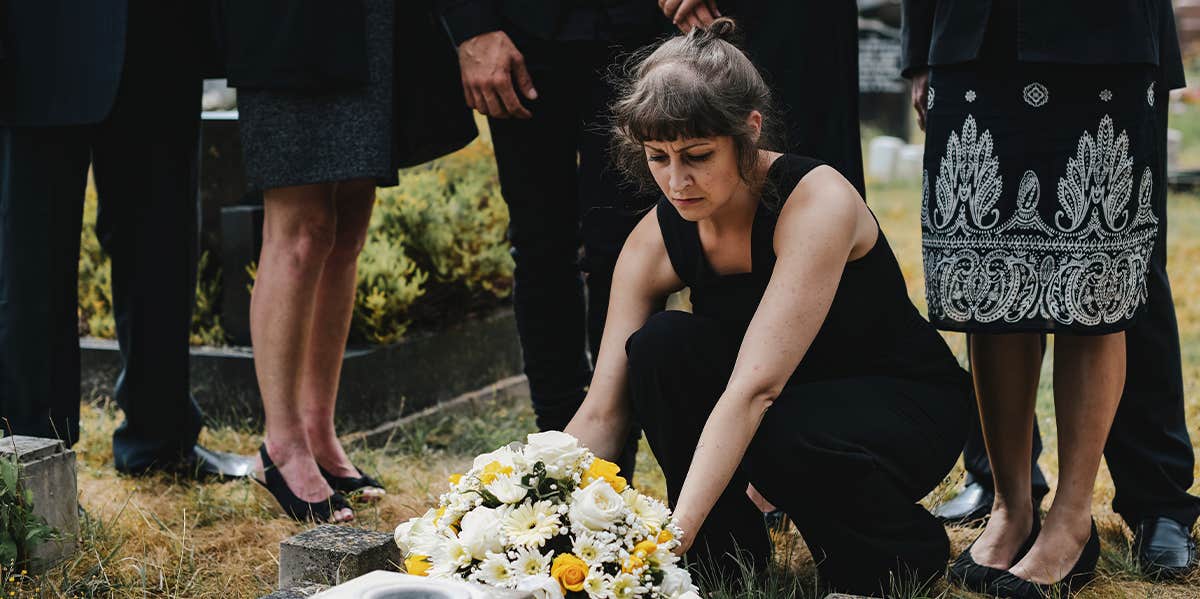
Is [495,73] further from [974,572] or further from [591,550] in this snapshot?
[974,572]

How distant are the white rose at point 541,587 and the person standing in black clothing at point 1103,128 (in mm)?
1093

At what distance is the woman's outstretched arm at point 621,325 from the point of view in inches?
96.3

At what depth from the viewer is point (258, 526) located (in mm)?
3082

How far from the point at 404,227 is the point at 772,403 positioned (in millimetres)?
2357

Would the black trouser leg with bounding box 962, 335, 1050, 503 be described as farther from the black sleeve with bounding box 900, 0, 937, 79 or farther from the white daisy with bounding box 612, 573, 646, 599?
the white daisy with bounding box 612, 573, 646, 599

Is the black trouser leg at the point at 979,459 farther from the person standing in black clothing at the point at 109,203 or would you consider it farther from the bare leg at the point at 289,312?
the person standing in black clothing at the point at 109,203

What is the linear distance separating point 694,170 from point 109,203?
1.73 m

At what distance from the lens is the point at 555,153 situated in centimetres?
305

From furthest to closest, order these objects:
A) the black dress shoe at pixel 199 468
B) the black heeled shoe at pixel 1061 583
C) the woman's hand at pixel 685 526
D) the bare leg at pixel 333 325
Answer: the black dress shoe at pixel 199 468
the bare leg at pixel 333 325
the black heeled shoe at pixel 1061 583
the woman's hand at pixel 685 526

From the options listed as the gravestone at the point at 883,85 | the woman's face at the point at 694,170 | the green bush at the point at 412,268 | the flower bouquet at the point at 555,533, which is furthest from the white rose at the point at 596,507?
the gravestone at the point at 883,85

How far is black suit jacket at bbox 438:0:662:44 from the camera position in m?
2.89

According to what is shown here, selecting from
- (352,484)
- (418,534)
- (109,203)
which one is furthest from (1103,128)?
(109,203)

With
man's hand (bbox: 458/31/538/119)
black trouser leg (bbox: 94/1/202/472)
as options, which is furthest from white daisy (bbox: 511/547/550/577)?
black trouser leg (bbox: 94/1/202/472)

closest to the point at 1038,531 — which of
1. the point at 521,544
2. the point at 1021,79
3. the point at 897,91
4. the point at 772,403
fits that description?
the point at 772,403
